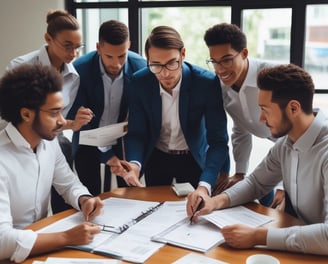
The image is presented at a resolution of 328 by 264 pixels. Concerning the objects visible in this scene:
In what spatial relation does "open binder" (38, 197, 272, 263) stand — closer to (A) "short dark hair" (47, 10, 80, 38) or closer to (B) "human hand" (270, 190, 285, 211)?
(B) "human hand" (270, 190, 285, 211)

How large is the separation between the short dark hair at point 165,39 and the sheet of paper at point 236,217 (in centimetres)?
78

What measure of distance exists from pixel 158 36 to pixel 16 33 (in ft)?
6.91

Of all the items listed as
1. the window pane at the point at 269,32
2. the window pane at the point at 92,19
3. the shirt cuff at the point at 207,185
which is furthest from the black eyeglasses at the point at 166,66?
the window pane at the point at 92,19

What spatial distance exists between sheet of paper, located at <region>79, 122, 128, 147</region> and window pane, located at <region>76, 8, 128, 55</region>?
1594mm

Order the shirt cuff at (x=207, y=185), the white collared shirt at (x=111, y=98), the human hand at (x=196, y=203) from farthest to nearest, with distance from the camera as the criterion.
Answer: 1. the white collared shirt at (x=111, y=98)
2. the shirt cuff at (x=207, y=185)
3. the human hand at (x=196, y=203)

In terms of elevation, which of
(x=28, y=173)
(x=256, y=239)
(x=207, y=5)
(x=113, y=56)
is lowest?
(x=256, y=239)

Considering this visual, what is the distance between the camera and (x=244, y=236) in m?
1.49

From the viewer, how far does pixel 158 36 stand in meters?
1.99

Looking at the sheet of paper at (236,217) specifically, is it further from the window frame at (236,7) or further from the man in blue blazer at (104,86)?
the window frame at (236,7)

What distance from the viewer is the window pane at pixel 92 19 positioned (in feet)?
12.1

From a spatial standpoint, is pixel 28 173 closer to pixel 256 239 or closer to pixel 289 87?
pixel 256 239

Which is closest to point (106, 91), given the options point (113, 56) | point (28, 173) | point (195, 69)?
point (113, 56)

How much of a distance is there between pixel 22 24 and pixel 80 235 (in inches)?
103

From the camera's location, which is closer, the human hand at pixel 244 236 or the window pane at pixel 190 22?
the human hand at pixel 244 236
